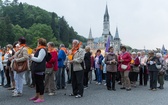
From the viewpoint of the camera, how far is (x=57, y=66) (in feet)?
30.6

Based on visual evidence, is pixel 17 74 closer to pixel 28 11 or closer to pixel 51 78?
pixel 51 78

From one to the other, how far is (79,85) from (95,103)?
130 cm

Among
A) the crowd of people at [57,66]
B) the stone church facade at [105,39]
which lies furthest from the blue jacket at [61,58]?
the stone church facade at [105,39]

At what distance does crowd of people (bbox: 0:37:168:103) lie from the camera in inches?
301

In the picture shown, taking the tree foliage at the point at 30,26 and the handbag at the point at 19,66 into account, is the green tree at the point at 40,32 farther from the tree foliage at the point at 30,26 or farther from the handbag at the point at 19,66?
the handbag at the point at 19,66

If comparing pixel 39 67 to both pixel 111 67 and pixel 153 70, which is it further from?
pixel 153 70

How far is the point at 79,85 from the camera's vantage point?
28.4 feet

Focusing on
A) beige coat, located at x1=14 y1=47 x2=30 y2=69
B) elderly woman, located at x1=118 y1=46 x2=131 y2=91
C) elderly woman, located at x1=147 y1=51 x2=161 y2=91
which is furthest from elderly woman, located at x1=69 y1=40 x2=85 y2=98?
elderly woman, located at x1=147 y1=51 x2=161 y2=91

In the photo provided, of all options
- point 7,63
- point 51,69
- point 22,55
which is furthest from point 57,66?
point 7,63

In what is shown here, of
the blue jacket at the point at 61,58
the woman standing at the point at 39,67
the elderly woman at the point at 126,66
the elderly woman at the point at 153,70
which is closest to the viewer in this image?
the woman standing at the point at 39,67

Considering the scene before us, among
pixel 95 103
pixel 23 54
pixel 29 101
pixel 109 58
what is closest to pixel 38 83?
pixel 29 101

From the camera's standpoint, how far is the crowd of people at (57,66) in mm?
7645

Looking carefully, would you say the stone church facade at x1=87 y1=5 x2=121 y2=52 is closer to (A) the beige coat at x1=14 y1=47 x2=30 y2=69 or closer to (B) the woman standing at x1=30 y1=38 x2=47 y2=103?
(A) the beige coat at x1=14 y1=47 x2=30 y2=69

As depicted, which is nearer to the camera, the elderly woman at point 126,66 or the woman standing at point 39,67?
the woman standing at point 39,67
